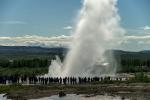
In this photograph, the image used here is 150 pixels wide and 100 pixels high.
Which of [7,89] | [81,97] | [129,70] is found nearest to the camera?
[81,97]

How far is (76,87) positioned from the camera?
2467 inches

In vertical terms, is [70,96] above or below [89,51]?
below

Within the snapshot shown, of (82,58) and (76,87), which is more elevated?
(82,58)

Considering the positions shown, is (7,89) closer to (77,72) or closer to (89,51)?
(77,72)

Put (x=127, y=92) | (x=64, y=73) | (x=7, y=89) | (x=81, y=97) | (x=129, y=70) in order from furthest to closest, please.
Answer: (x=129, y=70) → (x=64, y=73) → (x=7, y=89) → (x=127, y=92) → (x=81, y=97)

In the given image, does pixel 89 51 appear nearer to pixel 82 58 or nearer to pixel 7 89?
pixel 82 58

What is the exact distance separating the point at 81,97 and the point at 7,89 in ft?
47.8

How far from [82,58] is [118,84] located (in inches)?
1132

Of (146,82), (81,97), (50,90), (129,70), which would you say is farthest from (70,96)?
(129,70)

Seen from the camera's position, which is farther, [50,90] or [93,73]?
[93,73]

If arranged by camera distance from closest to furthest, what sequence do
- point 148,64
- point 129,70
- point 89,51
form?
point 89,51, point 129,70, point 148,64

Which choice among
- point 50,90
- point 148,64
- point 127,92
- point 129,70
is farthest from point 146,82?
point 148,64

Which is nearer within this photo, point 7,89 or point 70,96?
point 70,96

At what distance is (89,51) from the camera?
3750 inches
